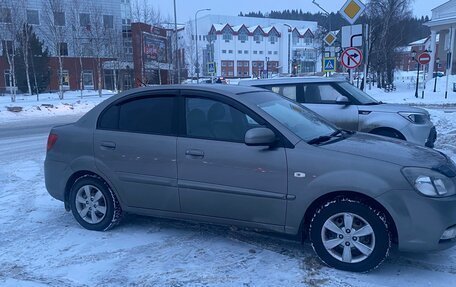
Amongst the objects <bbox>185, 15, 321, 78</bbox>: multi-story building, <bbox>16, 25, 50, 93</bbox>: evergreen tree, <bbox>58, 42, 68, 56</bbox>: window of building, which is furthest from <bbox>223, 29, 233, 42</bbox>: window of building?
<bbox>16, 25, 50, 93</bbox>: evergreen tree

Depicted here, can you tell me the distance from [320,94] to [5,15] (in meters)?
31.5

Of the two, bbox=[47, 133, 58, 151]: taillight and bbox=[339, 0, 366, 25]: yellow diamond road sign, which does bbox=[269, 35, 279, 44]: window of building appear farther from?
bbox=[47, 133, 58, 151]: taillight

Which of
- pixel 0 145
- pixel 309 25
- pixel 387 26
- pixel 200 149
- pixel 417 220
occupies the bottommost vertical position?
pixel 0 145

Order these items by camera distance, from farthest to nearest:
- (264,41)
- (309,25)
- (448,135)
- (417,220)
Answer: (309,25), (264,41), (448,135), (417,220)

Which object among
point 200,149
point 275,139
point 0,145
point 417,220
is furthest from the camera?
point 0,145

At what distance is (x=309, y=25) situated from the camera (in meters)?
136

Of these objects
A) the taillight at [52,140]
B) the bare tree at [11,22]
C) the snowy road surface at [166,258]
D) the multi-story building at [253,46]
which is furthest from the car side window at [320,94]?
the multi-story building at [253,46]

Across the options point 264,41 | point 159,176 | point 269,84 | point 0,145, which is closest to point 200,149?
point 159,176

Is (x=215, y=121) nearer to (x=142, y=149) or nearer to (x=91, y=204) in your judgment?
(x=142, y=149)

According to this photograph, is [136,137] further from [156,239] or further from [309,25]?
[309,25]

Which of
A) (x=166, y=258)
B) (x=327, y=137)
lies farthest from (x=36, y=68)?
(x=327, y=137)

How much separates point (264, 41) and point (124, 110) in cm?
11677

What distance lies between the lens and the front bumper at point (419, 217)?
364cm

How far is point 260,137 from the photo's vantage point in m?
4.02
